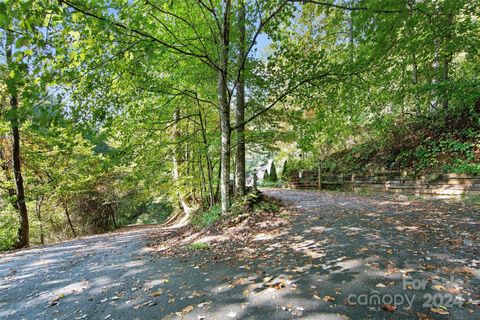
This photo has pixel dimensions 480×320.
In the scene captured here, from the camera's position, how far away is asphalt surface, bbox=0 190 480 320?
2545mm

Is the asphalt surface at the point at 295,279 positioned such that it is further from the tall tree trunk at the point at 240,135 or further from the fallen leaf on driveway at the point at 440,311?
the tall tree trunk at the point at 240,135

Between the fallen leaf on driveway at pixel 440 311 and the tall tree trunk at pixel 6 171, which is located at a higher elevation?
the tall tree trunk at pixel 6 171

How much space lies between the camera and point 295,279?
312 cm

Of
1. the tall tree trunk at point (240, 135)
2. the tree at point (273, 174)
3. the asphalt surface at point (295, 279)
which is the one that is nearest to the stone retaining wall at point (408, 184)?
the asphalt surface at point (295, 279)

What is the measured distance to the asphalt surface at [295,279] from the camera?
2545mm

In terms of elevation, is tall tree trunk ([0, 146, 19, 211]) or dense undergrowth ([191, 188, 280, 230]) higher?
tall tree trunk ([0, 146, 19, 211])

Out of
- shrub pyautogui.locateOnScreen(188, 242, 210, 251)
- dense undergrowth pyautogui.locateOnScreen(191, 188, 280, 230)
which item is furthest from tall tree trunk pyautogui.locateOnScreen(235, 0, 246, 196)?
shrub pyautogui.locateOnScreen(188, 242, 210, 251)

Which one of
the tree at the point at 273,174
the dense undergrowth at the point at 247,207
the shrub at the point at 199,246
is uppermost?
the tree at the point at 273,174

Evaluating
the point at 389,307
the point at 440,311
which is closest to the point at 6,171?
the point at 389,307

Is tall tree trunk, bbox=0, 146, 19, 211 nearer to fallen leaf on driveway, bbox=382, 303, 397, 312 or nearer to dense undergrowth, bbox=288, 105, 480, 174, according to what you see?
fallen leaf on driveway, bbox=382, 303, 397, 312

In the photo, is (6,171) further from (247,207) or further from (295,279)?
(295,279)

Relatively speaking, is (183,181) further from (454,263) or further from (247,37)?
(454,263)

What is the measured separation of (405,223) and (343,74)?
3.53m

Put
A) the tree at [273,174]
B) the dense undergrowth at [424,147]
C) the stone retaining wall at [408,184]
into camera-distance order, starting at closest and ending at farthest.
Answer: the stone retaining wall at [408,184]
the dense undergrowth at [424,147]
the tree at [273,174]
